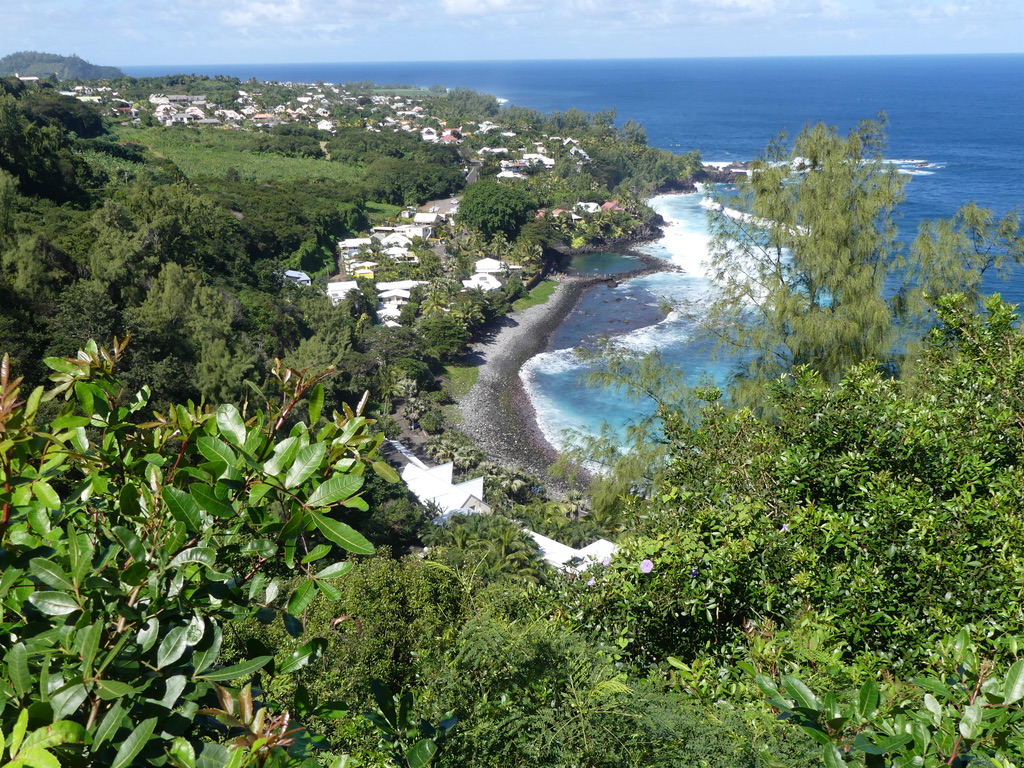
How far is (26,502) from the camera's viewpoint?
1264 millimetres

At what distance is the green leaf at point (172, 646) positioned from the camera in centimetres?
116

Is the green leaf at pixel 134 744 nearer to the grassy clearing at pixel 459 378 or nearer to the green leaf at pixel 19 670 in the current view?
the green leaf at pixel 19 670

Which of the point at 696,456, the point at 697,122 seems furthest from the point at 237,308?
the point at 697,122

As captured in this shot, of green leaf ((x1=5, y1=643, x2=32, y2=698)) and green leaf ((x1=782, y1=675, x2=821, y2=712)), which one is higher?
green leaf ((x1=5, y1=643, x2=32, y2=698))

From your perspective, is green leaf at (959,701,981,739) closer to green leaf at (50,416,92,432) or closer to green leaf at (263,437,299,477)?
green leaf at (263,437,299,477)

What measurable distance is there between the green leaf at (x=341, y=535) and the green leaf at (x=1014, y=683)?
1.31 m

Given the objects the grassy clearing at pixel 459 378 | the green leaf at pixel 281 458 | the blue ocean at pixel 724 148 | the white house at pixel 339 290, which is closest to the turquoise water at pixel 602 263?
the blue ocean at pixel 724 148

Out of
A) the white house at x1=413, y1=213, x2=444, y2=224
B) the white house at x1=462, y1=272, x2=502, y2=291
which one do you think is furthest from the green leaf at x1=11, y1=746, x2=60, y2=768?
the white house at x1=413, y1=213, x2=444, y2=224

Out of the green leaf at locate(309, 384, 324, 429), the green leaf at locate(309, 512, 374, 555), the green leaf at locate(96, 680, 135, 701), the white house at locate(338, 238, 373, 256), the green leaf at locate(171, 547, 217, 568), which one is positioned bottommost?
the white house at locate(338, 238, 373, 256)

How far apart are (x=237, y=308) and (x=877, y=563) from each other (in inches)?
766

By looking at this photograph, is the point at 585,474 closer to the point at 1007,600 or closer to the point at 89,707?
the point at 1007,600

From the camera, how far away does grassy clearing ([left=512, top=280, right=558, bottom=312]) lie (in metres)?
29.3

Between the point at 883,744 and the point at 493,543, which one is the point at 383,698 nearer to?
the point at 883,744

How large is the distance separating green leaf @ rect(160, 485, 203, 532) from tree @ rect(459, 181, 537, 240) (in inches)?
1356
